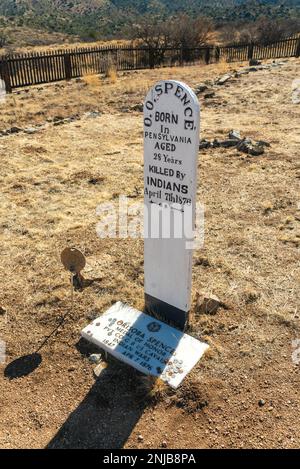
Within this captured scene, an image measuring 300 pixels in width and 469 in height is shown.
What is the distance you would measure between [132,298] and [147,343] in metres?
0.73

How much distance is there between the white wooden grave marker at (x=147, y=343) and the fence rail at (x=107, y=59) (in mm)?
12265

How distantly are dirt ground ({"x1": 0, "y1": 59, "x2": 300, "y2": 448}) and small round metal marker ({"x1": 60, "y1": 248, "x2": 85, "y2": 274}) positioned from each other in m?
0.33

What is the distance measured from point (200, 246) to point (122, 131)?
5141 millimetres

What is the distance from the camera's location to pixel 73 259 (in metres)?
3.98

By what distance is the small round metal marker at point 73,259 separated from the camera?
395 cm

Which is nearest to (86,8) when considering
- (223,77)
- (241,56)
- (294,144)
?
(241,56)

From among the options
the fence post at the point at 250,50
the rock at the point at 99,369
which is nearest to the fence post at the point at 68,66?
the fence post at the point at 250,50

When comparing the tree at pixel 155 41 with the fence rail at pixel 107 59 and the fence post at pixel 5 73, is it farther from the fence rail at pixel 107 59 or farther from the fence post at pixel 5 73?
the fence post at pixel 5 73

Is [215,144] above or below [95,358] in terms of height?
above

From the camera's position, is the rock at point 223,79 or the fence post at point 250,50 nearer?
the rock at point 223,79

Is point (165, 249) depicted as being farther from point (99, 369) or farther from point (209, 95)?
point (209, 95)

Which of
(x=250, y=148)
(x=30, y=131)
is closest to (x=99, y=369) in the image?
(x=250, y=148)

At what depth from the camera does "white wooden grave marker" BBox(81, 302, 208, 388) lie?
3.19 meters

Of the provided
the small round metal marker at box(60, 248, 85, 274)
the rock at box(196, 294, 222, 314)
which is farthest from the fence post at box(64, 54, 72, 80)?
the rock at box(196, 294, 222, 314)
